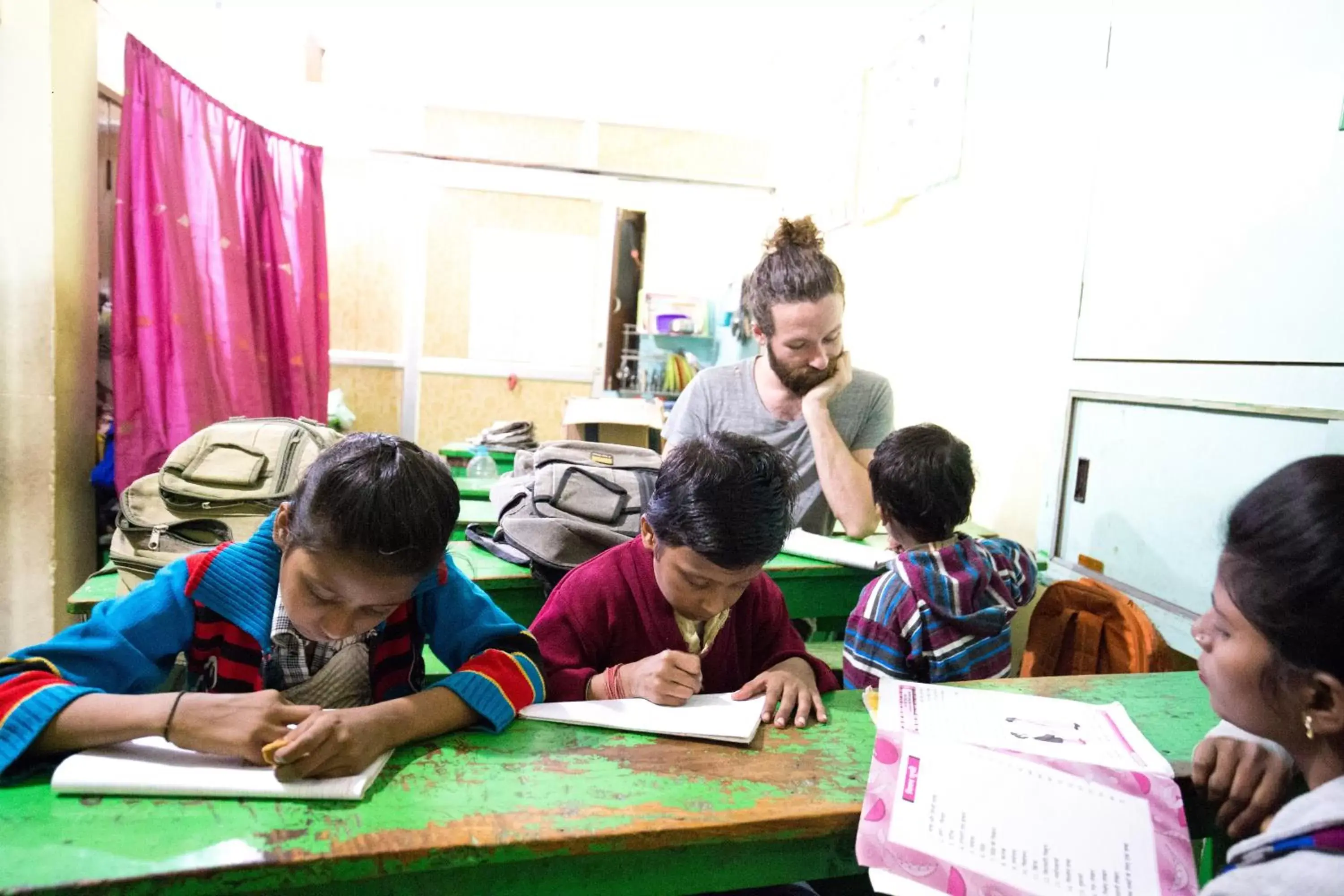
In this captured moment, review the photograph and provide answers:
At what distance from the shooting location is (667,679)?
1000 mm

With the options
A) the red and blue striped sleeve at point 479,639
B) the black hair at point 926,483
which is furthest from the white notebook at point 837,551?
the red and blue striped sleeve at point 479,639

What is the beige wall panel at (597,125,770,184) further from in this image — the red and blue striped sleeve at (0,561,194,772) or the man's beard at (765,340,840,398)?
the red and blue striped sleeve at (0,561,194,772)

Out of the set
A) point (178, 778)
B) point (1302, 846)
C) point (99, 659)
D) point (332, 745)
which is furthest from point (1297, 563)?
point (99, 659)

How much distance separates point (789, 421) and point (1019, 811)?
1309mm

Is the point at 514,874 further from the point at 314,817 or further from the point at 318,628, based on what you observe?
the point at 318,628

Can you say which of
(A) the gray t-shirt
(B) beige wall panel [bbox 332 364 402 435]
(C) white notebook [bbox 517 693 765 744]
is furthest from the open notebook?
(B) beige wall panel [bbox 332 364 402 435]

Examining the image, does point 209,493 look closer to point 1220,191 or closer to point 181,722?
point 181,722

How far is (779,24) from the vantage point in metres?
3.49

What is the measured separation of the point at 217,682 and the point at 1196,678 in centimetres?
142

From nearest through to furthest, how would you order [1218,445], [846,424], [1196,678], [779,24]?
[1196,678] < [1218,445] < [846,424] < [779,24]

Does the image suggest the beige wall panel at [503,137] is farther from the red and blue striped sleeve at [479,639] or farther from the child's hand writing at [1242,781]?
the child's hand writing at [1242,781]

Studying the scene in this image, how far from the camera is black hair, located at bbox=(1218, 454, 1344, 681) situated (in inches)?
26.5

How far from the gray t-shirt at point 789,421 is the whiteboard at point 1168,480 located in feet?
1.61

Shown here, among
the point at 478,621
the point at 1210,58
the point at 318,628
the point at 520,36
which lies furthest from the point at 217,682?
the point at 520,36
